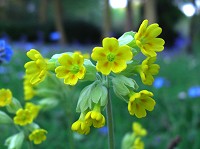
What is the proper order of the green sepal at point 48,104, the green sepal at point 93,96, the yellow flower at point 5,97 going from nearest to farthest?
the green sepal at point 93,96
the yellow flower at point 5,97
the green sepal at point 48,104

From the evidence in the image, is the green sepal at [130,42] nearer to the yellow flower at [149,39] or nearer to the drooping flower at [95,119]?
the yellow flower at [149,39]

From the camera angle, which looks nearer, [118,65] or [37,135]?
[118,65]

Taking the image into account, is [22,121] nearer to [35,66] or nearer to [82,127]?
[35,66]

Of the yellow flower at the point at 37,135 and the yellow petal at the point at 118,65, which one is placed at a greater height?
the yellow petal at the point at 118,65

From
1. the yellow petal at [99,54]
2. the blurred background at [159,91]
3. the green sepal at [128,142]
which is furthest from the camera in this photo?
the blurred background at [159,91]

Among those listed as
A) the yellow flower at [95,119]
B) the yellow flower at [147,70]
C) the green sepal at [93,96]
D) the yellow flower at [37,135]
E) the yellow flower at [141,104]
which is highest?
the yellow flower at [147,70]

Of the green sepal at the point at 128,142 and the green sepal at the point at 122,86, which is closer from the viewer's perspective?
the green sepal at the point at 122,86

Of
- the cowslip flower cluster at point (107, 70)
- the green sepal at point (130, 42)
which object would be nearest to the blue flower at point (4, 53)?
the cowslip flower cluster at point (107, 70)

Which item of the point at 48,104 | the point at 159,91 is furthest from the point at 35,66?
the point at 159,91

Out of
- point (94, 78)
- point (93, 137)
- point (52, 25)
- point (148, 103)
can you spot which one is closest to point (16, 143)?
point (94, 78)
